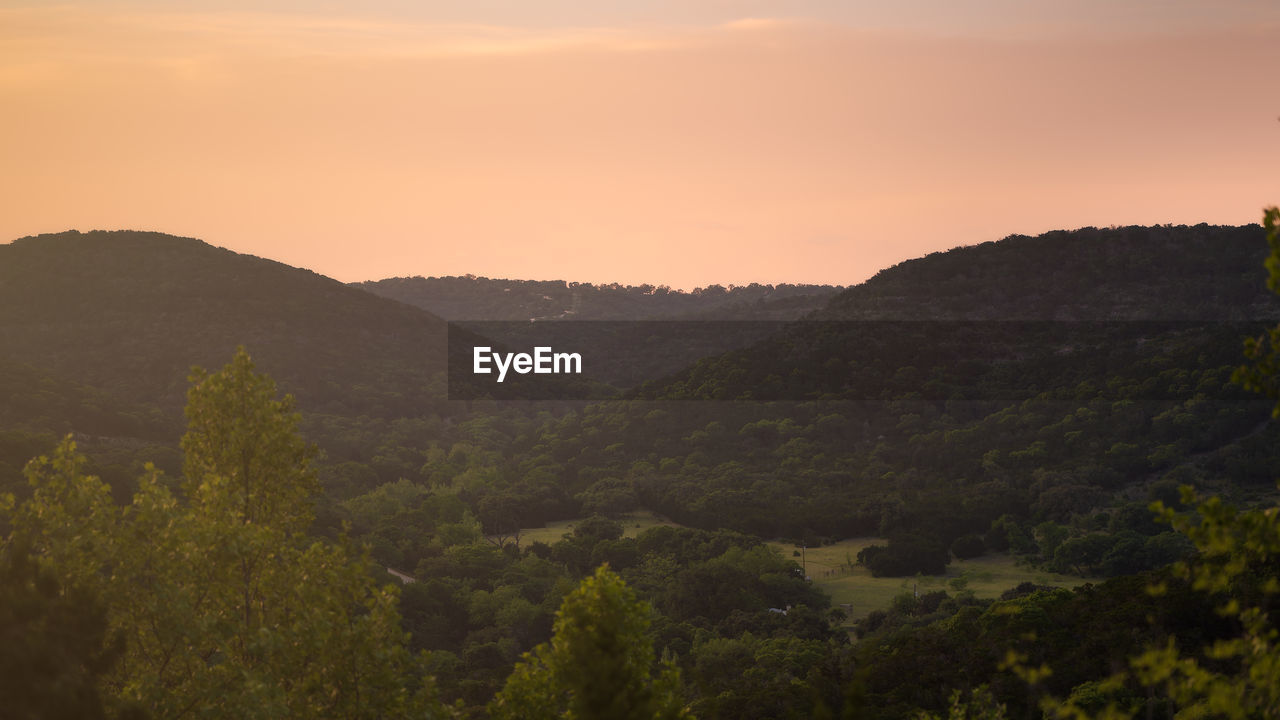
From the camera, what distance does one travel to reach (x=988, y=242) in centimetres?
16012

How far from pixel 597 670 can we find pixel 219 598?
9.24 metres

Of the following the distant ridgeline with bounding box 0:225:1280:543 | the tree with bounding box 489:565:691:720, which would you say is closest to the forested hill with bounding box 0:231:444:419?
the distant ridgeline with bounding box 0:225:1280:543

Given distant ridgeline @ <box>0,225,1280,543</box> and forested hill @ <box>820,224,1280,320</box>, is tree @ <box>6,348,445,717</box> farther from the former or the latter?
forested hill @ <box>820,224,1280,320</box>

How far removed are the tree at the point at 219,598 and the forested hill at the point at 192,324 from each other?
4392 inches

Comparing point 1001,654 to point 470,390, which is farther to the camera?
point 470,390

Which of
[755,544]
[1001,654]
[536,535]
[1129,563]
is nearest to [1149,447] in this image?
[1129,563]

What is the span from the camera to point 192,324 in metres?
153

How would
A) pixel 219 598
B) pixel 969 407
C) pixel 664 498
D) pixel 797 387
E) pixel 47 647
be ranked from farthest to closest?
pixel 797 387 → pixel 969 407 → pixel 664 498 → pixel 219 598 → pixel 47 647

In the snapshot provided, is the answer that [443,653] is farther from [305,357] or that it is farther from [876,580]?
[305,357]

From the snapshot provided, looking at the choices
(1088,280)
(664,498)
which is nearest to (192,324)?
(664,498)

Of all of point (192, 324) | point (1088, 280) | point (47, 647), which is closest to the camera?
point (47, 647)

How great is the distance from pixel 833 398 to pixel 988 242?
5119 cm

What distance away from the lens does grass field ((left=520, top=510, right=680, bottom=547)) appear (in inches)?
3602

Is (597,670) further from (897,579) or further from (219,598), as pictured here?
(897,579)
